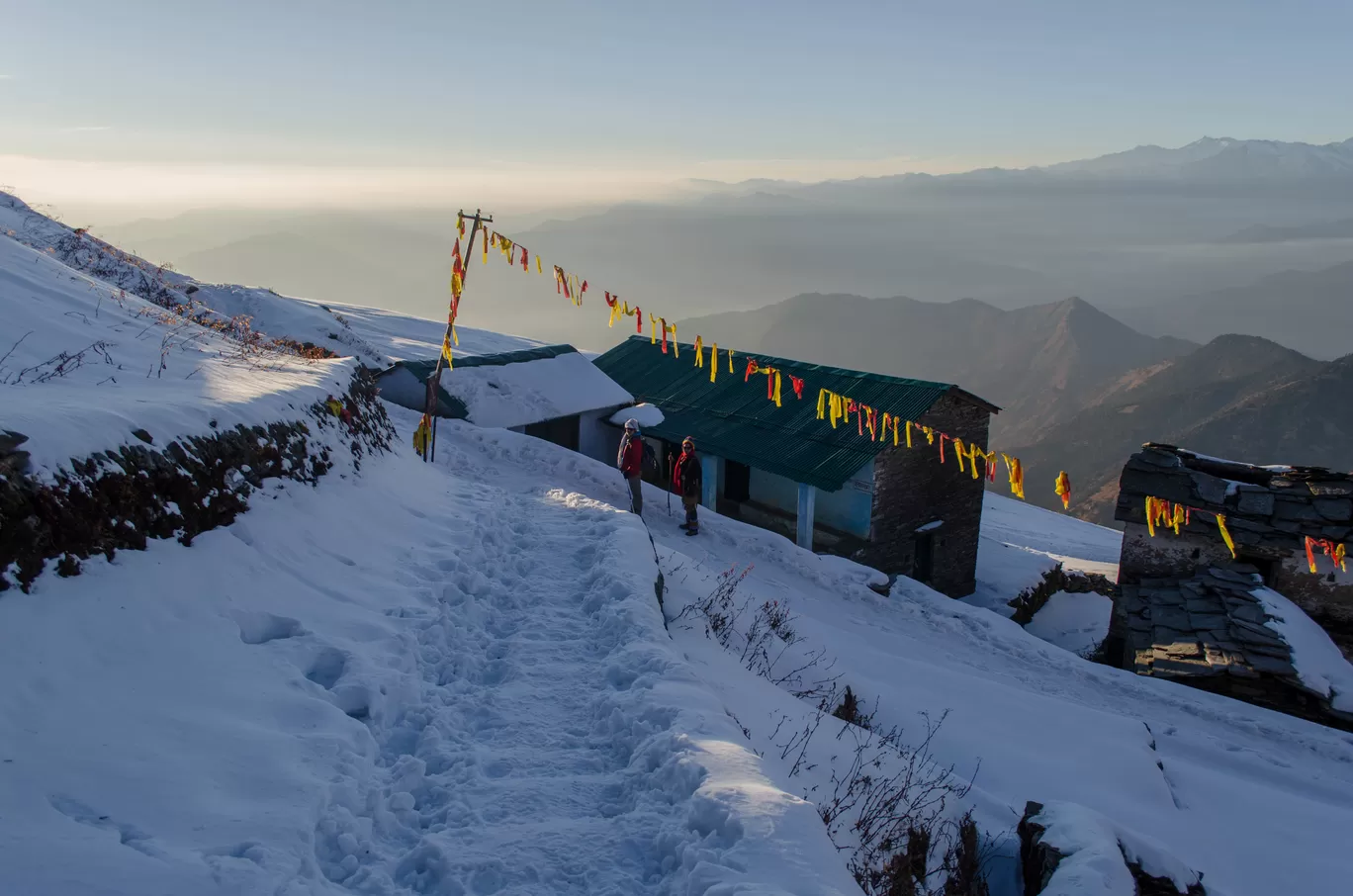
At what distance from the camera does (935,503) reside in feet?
70.3

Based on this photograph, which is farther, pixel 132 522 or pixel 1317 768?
pixel 1317 768

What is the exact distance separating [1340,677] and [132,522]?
1693 cm

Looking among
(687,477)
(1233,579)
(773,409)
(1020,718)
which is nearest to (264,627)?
(1020,718)

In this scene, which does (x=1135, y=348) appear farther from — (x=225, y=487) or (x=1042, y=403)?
(x=225, y=487)

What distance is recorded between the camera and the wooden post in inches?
815

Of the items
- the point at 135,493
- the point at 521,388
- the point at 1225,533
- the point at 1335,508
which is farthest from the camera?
the point at 521,388

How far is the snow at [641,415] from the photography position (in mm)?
22625

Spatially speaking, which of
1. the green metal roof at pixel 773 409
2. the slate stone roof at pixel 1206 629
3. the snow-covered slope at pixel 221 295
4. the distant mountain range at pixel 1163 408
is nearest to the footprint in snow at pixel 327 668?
the snow-covered slope at pixel 221 295

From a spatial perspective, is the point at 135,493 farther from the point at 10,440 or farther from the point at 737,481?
the point at 737,481

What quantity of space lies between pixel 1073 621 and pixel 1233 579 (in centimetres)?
410

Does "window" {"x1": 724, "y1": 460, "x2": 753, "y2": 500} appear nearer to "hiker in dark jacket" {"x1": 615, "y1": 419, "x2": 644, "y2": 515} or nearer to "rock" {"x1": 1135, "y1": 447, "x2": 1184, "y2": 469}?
"hiker in dark jacket" {"x1": 615, "y1": 419, "x2": 644, "y2": 515}

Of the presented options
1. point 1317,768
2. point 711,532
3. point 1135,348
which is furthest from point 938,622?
point 1135,348

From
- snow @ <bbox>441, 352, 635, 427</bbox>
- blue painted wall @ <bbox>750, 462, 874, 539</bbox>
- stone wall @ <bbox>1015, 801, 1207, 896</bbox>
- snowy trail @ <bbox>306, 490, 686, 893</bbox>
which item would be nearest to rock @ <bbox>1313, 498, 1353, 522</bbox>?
blue painted wall @ <bbox>750, 462, 874, 539</bbox>

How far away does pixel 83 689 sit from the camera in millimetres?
4039
